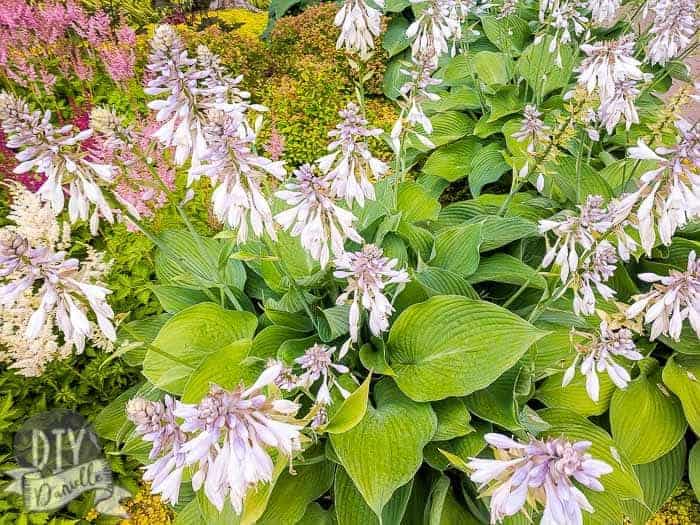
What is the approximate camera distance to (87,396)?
2.60m

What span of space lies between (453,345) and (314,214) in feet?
2.52

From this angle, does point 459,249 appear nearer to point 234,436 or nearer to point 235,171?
point 235,171

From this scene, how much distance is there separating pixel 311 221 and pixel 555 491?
2.68 ft

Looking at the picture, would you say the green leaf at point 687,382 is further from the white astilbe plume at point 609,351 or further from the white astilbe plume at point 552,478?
the white astilbe plume at point 552,478

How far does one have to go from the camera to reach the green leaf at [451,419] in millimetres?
1825

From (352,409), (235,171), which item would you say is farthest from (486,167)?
(235,171)

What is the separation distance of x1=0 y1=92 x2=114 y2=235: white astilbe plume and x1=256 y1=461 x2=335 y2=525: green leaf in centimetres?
106

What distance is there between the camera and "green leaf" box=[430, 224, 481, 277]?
90.2 inches

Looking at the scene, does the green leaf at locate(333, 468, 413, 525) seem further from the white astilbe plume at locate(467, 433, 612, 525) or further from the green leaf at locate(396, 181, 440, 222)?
the green leaf at locate(396, 181, 440, 222)

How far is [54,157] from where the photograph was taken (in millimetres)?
1320

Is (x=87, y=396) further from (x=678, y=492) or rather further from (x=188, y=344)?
(x=678, y=492)

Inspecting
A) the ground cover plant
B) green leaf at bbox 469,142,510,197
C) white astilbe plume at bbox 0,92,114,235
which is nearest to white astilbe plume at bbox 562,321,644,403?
the ground cover plant

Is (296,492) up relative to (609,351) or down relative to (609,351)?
down

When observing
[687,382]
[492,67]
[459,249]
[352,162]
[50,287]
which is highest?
[352,162]
